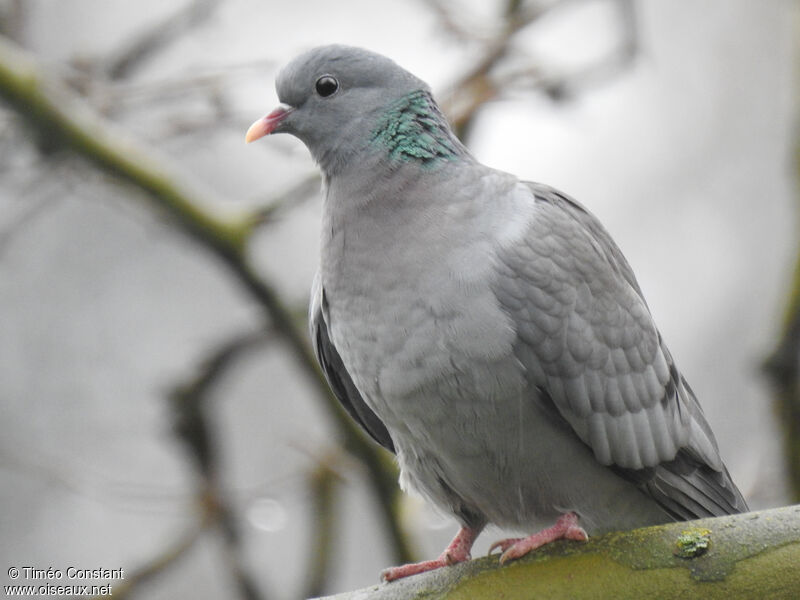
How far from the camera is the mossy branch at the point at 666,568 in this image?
89.3 inches

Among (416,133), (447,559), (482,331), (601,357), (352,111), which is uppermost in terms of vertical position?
(352,111)

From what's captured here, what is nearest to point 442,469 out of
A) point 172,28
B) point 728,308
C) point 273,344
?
point 273,344

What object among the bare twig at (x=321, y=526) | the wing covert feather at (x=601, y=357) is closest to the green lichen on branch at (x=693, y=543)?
the wing covert feather at (x=601, y=357)

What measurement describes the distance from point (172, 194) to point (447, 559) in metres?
1.78

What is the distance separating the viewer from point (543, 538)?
2617 mm

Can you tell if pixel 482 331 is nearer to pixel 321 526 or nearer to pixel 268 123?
pixel 268 123

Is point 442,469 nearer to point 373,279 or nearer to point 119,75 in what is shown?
point 373,279

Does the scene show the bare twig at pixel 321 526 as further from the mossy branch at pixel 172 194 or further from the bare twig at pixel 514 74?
the bare twig at pixel 514 74

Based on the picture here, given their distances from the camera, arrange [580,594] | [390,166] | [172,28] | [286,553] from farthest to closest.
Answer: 1. [286,553]
2. [172,28]
3. [390,166]
4. [580,594]

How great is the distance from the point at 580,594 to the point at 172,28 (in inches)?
118

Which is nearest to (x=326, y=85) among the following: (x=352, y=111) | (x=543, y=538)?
(x=352, y=111)

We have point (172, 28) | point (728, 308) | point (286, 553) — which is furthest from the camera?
point (728, 308)

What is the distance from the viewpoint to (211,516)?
4.29 meters

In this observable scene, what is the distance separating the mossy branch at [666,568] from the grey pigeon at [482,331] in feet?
0.38
